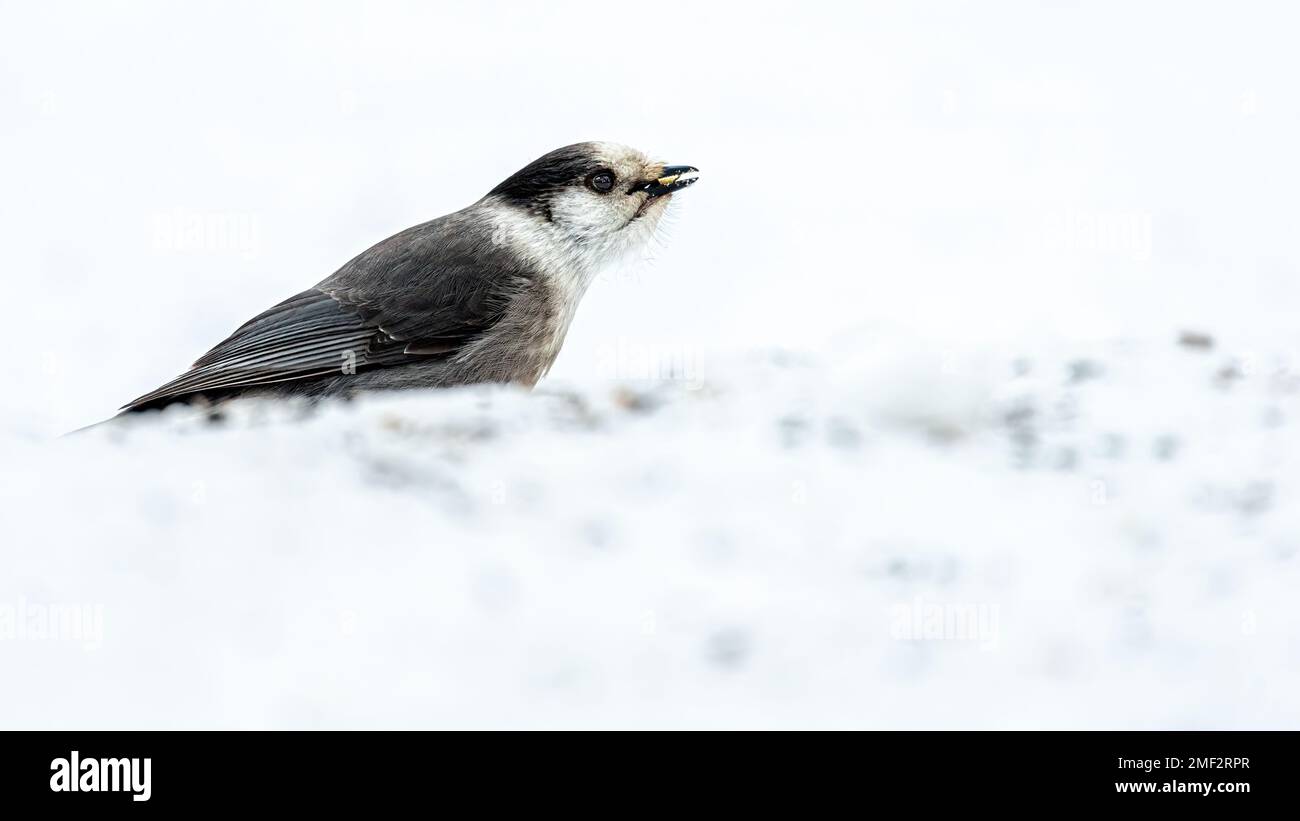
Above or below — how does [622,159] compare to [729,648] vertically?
above

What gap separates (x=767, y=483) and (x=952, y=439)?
658 millimetres

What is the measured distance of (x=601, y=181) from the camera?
5305mm

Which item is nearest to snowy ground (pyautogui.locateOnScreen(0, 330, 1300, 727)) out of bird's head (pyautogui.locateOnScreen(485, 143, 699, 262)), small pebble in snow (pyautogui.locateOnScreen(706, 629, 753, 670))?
small pebble in snow (pyautogui.locateOnScreen(706, 629, 753, 670))

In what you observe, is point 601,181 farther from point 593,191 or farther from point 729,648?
point 729,648

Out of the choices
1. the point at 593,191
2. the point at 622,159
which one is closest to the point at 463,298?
the point at 593,191

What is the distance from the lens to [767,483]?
12.2 ft

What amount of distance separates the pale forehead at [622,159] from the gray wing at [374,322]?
0.53 m

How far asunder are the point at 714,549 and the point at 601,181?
2285mm

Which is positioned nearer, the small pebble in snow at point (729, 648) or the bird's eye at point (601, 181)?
the small pebble in snow at point (729, 648)

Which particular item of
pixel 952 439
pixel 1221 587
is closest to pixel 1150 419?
pixel 952 439

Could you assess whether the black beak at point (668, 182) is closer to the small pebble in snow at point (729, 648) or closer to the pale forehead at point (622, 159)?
the pale forehead at point (622, 159)

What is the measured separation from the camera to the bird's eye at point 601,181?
5285mm

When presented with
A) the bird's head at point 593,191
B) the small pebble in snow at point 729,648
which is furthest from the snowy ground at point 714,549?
the bird's head at point 593,191

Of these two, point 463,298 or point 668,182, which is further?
point 668,182
